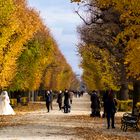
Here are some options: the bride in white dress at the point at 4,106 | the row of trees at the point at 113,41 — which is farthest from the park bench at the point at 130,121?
the bride in white dress at the point at 4,106

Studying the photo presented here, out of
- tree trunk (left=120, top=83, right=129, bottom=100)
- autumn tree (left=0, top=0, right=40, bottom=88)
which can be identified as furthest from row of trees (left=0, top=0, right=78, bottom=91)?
tree trunk (left=120, top=83, right=129, bottom=100)

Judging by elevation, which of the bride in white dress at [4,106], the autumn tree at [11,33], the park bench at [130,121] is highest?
the autumn tree at [11,33]

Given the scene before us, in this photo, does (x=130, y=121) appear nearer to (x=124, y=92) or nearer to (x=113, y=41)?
(x=113, y=41)

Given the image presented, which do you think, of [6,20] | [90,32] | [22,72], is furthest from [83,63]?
[6,20]

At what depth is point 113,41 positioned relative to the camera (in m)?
38.8

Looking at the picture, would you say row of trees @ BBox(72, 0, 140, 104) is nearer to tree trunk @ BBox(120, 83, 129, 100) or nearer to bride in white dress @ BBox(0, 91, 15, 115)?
tree trunk @ BBox(120, 83, 129, 100)

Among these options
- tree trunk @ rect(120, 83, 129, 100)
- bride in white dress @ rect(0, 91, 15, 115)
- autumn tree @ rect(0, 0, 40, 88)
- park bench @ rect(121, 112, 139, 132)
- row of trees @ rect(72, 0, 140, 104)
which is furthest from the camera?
tree trunk @ rect(120, 83, 129, 100)

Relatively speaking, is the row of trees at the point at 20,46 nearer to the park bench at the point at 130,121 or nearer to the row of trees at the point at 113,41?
the row of trees at the point at 113,41

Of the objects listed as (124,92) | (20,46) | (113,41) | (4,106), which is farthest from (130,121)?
(124,92)

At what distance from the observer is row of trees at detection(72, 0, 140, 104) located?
919 inches

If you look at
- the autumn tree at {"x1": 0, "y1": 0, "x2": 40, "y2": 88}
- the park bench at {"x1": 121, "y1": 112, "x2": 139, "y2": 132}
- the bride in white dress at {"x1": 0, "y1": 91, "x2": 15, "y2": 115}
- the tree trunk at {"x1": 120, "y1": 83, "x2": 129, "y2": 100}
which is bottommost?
the park bench at {"x1": 121, "y1": 112, "x2": 139, "y2": 132}

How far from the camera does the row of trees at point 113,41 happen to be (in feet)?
76.6

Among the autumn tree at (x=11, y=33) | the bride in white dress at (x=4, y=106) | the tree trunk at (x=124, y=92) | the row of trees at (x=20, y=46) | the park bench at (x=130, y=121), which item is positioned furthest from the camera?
the tree trunk at (x=124, y=92)

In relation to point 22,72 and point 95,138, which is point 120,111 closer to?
point 22,72
